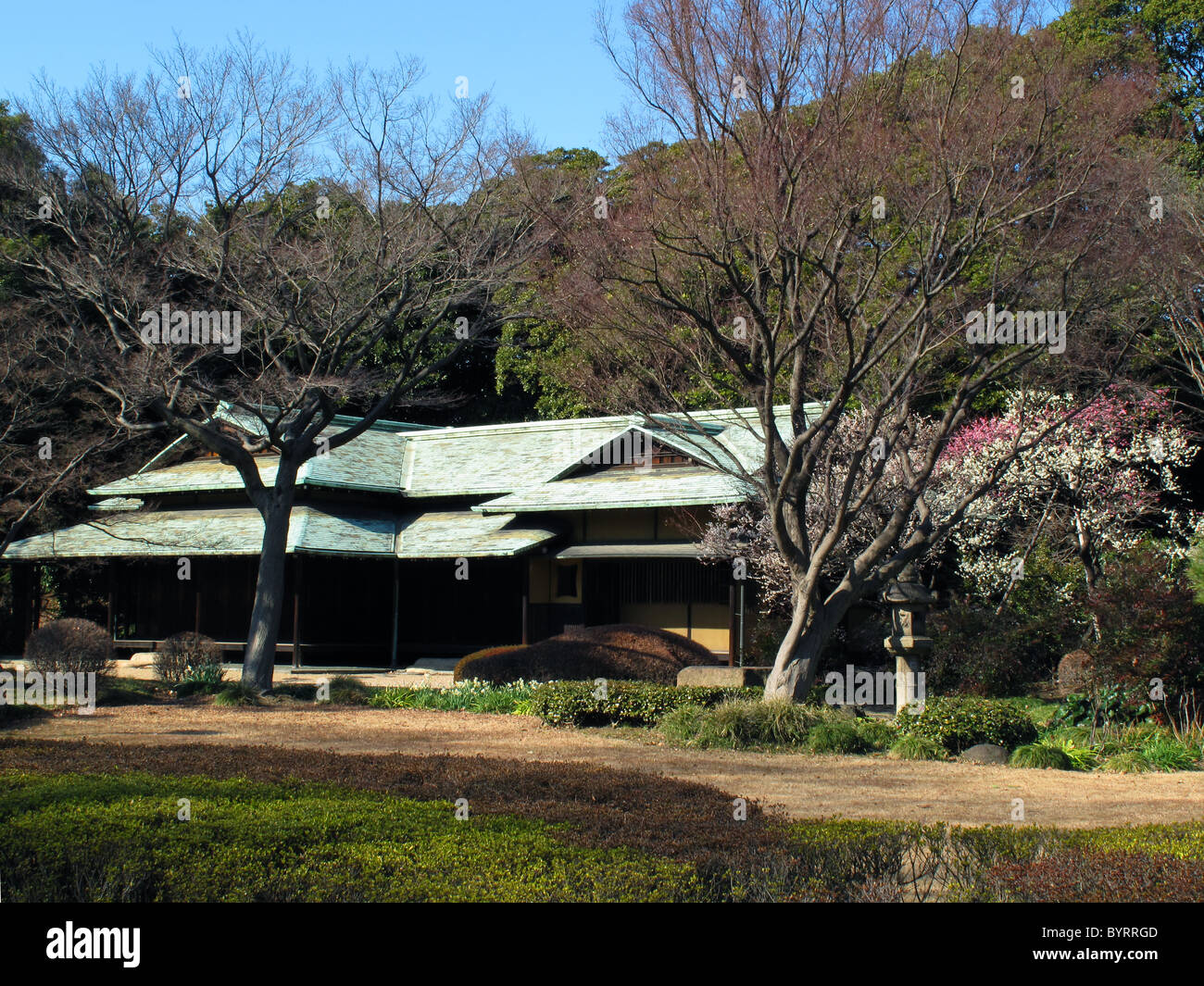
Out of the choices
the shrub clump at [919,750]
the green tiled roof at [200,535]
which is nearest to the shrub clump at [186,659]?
the green tiled roof at [200,535]

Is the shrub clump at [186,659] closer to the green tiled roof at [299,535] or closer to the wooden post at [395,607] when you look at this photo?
the green tiled roof at [299,535]

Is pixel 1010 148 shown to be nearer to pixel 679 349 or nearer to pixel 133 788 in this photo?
pixel 679 349

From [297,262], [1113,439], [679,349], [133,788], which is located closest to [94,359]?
[297,262]

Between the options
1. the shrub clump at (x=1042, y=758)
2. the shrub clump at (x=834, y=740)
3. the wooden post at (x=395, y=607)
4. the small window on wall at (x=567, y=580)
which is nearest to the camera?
the shrub clump at (x=1042, y=758)

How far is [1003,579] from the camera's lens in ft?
74.0

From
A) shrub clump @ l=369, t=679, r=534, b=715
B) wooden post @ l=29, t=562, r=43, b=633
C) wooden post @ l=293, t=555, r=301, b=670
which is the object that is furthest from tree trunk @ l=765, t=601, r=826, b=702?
wooden post @ l=29, t=562, r=43, b=633

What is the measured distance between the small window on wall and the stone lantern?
1096 centimetres

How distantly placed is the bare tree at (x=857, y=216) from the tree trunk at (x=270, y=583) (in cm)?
730

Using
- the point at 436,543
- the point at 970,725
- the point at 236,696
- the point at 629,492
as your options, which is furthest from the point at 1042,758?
the point at 436,543

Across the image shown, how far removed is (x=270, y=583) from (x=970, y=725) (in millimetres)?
12590

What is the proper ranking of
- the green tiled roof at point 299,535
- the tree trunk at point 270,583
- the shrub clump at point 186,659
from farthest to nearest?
the green tiled roof at point 299,535
the shrub clump at point 186,659
the tree trunk at point 270,583

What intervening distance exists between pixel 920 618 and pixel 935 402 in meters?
12.5

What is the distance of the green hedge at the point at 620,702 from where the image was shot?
15.7 meters

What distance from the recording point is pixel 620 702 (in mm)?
15859
